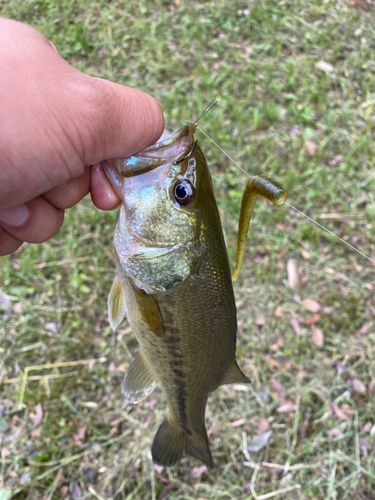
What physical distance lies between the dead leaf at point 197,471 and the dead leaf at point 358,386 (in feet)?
5.15

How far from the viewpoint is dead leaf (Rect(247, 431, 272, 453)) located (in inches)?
113

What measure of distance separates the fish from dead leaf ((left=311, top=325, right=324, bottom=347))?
64.3 inches

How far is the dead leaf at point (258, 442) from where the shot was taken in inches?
113

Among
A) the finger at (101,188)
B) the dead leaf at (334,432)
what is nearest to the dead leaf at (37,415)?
the finger at (101,188)

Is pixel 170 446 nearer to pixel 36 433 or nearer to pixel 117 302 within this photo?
pixel 117 302

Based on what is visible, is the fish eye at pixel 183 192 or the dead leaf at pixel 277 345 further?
the dead leaf at pixel 277 345

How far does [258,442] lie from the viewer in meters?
2.88

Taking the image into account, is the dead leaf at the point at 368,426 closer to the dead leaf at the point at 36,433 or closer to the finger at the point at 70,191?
the dead leaf at the point at 36,433

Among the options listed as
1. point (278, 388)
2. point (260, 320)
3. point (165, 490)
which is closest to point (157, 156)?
point (260, 320)

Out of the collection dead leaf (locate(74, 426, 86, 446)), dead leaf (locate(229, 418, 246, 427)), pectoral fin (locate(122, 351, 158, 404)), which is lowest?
dead leaf (locate(229, 418, 246, 427))

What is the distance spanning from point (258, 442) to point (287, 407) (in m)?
0.41

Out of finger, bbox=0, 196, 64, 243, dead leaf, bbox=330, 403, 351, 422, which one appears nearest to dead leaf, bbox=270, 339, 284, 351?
dead leaf, bbox=330, 403, 351, 422

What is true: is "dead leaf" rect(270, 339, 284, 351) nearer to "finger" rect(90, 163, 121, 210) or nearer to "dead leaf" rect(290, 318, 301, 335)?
"dead leaf" rect(290, 318, 301, 335)

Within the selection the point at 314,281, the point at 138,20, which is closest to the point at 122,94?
the point at 314,281
